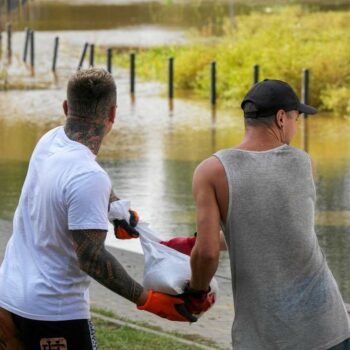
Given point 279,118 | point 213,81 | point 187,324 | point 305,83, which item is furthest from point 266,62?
point 279,118

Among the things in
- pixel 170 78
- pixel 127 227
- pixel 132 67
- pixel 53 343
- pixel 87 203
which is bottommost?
pixel 170 78

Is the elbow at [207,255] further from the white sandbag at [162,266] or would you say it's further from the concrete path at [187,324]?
the concrete path at [187,324]

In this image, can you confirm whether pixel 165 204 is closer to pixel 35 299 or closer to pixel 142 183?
pixel 142 183

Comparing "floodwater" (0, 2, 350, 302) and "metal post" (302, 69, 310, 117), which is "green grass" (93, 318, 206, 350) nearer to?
"floodwater" (0, 2, 350, 302)

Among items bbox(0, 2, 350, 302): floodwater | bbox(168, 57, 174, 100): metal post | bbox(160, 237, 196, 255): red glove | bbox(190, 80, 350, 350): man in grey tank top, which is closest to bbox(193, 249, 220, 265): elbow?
bbox(190, 80, 350, 350): man in grey tank top

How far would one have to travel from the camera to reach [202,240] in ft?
14.7

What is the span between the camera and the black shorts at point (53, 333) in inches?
183

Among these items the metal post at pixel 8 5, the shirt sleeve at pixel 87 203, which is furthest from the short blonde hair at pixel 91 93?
the metal post at pixel 8 5

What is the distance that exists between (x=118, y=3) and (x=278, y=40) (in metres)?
22.5

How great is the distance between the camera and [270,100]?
15.1 ft

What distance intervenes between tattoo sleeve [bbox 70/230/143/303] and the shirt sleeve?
0.03m

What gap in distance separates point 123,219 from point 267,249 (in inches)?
29.5

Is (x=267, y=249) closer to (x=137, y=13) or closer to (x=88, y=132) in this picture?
(x=88, y=132)

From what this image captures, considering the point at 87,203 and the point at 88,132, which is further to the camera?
the point at 88,132
